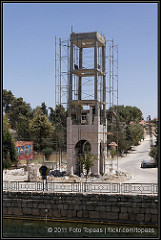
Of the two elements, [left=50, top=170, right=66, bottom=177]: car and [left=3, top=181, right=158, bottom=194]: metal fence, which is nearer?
[left=3, top=181, right=158, bottom=194]: metal fence

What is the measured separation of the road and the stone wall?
5.79 metres

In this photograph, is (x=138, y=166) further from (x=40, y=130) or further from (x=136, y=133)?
(x=40, y=130)

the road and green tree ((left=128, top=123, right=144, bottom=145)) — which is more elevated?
green tree ((left=128, top=123, right=144, bottom=145))

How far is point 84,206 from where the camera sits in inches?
826

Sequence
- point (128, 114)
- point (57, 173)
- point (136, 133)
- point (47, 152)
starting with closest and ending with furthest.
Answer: point (57, 173)
point (136, 133)
point (47, 152)
point (128, 114)

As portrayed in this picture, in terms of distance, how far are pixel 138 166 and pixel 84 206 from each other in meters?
15.4

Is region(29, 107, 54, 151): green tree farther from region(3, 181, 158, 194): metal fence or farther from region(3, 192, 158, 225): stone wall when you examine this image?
region(3, 192, 158, 225): stone wall

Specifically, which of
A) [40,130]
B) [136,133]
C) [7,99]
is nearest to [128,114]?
[136,133]

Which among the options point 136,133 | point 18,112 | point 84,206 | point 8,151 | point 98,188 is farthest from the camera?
point 18,112

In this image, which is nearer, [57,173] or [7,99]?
[57,173]

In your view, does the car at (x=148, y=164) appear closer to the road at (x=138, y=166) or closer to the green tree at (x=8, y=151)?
the road at (x=138, y=166)

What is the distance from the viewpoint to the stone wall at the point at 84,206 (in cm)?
2014

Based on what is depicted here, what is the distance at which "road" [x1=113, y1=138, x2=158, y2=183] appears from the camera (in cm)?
2770

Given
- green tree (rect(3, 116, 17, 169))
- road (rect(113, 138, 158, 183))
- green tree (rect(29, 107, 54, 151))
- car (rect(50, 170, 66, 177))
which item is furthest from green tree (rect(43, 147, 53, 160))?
car (rect(50, 170, 66, 177))
